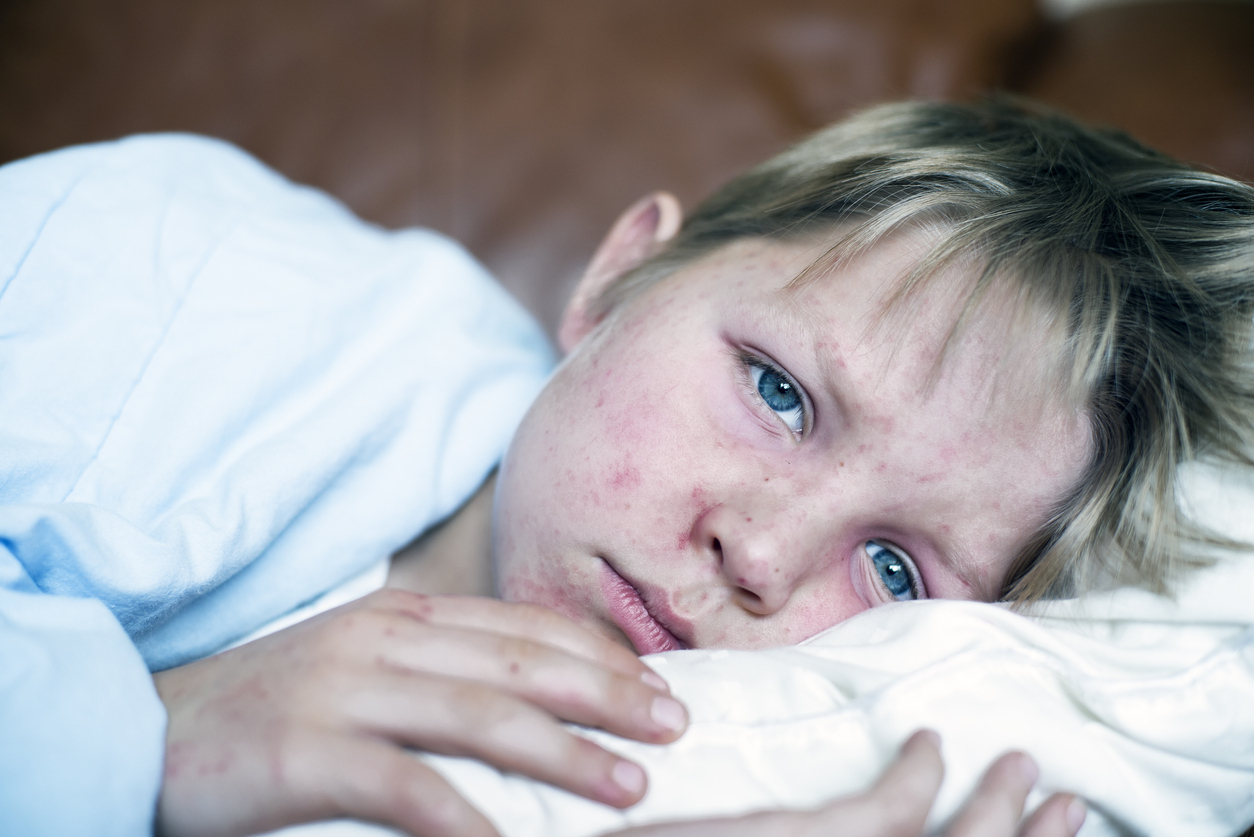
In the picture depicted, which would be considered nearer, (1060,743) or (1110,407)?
(1060,743)

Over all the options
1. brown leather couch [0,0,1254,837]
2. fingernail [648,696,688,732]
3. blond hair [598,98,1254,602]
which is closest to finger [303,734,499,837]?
fingernail [648,696,688,732]

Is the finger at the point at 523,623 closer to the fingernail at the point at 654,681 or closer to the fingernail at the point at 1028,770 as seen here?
the fingernail at the point at 654,681

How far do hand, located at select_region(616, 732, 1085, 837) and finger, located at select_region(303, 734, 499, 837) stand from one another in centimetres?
9

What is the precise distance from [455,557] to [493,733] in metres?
0.44

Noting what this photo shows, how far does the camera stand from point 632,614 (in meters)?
0.62

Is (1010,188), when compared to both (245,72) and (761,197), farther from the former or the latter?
(245,72)

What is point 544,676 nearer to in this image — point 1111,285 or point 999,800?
point 999,800

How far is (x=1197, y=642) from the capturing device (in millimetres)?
570

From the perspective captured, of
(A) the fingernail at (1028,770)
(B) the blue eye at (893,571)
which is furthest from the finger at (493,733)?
(B) the blue eye at (893,571)

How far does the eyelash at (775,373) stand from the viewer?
25.5 inches

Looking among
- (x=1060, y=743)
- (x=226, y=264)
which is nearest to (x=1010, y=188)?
(x=1060, y=743)

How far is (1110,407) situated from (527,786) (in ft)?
1.82


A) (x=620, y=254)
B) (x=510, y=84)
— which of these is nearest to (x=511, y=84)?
(x=510, y=84)

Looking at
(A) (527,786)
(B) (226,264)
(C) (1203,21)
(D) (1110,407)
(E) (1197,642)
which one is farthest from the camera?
(C) (1203,21)
